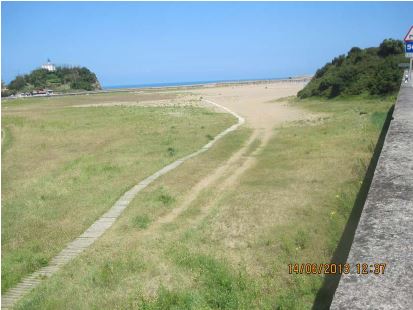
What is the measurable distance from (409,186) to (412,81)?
1684cm

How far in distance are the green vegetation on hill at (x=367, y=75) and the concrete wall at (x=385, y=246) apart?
2411 centimetres

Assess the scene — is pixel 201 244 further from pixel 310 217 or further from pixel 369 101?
pixel 369 101

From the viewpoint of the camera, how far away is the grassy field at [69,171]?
899cm

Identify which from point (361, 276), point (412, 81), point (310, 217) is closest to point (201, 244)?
point (310, 217)

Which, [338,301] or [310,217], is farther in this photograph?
[310,217]

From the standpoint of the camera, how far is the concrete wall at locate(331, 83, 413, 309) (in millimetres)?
3033

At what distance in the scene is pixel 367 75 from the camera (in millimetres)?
31844

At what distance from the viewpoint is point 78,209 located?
10.8 metres

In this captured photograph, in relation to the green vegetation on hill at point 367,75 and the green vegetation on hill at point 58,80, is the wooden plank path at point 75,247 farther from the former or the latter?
the green vegetation on hill at point 58,80

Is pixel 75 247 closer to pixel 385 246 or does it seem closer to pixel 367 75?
pixel 385 246

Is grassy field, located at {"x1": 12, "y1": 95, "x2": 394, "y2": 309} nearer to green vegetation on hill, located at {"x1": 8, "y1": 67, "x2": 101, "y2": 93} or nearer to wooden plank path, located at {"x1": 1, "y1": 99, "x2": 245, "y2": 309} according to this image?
wooden plank path, located at {"x1": 1, "y1": 99, "x2": 245, "y2": 309}

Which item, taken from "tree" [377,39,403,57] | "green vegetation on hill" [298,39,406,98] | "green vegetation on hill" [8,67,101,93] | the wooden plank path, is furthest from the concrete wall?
"green vegetation on hill" [8,67,101,93]

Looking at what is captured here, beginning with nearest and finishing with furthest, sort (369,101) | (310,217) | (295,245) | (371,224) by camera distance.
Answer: (371,224) → (295,245) → (310,217) → (369,101)

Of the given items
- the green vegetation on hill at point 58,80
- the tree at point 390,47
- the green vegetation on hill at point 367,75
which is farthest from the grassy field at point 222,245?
the green vegetation on hill at point 58,80
